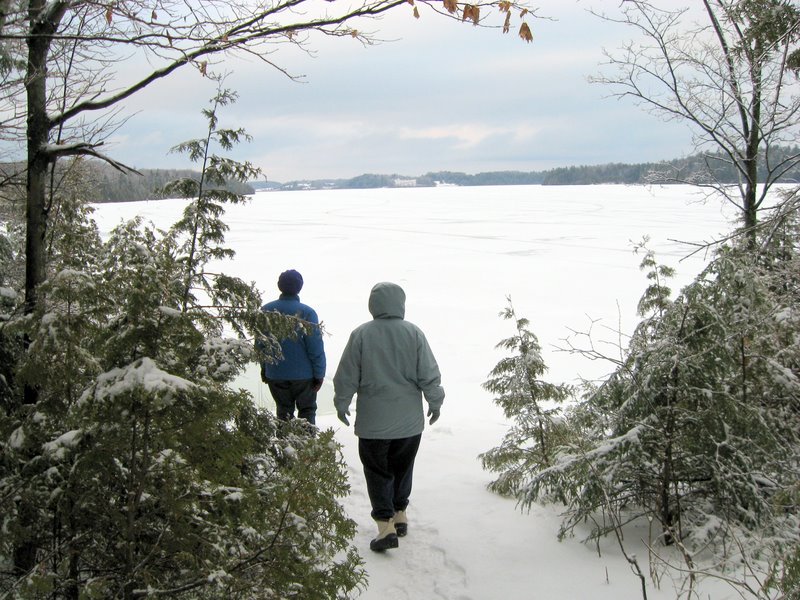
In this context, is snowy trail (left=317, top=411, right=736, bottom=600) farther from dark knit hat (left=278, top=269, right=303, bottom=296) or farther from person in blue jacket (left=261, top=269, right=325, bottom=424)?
dark knit hat (left=278, top=269, right=303, bottom=296)

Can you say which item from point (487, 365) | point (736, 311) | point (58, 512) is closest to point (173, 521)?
point (58, 512)

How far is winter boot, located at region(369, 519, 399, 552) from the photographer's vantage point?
4.63m

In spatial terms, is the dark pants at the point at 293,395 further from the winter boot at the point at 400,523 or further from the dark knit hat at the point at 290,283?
the winter boot at the point at 400,523

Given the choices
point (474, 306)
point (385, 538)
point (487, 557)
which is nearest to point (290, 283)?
point (385, 538)

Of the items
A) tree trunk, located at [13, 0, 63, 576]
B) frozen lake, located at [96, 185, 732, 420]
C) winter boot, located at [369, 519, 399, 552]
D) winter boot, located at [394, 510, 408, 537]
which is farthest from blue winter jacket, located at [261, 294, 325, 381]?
frozen lake, located at [96, 185, 732, 420]

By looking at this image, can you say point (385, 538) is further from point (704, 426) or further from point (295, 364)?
point (704, 426)

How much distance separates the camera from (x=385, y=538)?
463cm

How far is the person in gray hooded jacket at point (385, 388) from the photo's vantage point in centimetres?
469

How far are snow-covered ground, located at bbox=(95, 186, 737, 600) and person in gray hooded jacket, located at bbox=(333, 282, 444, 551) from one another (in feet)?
1.74

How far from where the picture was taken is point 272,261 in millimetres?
26719

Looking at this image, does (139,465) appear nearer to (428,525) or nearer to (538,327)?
(428,525)

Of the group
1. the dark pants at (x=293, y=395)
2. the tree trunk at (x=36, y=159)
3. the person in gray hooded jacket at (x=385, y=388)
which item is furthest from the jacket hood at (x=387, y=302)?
the tree trunk at (x=36, y=159)

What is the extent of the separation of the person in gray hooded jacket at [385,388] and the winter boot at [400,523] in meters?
0.13

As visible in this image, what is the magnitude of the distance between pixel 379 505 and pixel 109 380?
9.23ft
